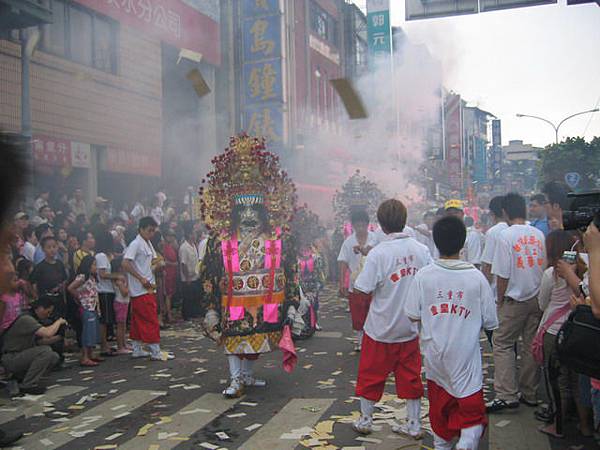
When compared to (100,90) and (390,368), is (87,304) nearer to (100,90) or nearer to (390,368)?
(390,368)

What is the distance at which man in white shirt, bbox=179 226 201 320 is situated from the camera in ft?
39.5

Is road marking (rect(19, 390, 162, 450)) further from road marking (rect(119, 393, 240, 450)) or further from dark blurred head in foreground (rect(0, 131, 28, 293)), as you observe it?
dark blurred head in foreground (rect(0, 131, 28, 293))

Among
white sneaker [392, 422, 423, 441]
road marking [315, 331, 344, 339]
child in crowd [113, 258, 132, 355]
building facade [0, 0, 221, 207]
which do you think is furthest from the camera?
building facade [0, 0, 221, 207]

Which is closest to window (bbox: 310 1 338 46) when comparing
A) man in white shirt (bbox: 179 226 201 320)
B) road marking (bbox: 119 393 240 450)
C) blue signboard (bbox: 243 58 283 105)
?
blue signboard (bbox: 243 58 283 105)

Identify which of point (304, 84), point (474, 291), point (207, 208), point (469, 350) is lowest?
point (469, 350)

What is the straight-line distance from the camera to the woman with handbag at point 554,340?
4.86 meters

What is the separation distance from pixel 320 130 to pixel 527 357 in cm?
2800

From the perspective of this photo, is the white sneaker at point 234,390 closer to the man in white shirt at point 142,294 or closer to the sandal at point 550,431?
the man in white shirt at point 142,294

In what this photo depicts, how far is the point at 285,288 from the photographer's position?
667cm

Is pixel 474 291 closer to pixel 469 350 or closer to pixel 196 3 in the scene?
pixel 469 350

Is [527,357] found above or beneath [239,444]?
above

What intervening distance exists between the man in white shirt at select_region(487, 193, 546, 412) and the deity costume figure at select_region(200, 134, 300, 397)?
218cm

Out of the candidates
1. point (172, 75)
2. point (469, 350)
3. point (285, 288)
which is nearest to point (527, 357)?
point (469, 350)

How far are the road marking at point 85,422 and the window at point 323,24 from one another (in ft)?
98.6
